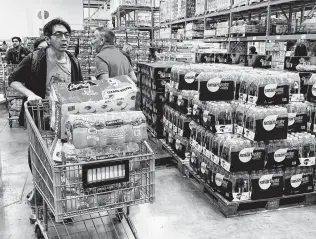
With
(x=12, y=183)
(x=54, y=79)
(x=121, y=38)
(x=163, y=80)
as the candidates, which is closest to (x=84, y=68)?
(x=121, y=38)

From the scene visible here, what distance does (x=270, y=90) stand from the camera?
3.31 meters

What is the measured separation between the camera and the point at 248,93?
3449 mm

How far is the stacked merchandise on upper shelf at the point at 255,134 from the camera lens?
331cm

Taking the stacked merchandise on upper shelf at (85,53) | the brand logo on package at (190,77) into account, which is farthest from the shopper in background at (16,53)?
the brand logo on package at (190,77)

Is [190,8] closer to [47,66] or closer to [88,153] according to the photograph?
[47,66]

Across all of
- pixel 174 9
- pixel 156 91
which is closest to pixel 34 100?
pixel 156 91

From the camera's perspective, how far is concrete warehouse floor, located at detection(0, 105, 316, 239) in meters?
3.14

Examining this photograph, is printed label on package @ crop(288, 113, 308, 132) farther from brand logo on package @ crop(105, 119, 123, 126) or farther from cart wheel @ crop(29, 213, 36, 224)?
cart wheel @ crop(29, 213, 36, 224)

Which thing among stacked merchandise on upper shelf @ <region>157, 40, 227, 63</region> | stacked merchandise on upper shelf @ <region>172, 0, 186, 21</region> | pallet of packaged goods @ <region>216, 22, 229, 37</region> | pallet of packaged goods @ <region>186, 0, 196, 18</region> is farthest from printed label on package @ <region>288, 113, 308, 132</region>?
stacked merchandise on upper shelf @ <region>172, 0, 186, 21</region>

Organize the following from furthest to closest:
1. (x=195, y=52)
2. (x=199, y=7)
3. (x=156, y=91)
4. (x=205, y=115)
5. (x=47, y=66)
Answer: (x=199, y=7)
(x=195, y=52)
(x=156, y=91)
(x=205, y=115)
(x=47, y=66)

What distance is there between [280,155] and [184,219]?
112 centimetres

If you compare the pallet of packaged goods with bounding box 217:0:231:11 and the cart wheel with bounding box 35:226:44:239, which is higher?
the pallet of packaged goods with bounding box 217:0:231:11

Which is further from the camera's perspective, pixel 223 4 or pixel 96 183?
pixel 223 4

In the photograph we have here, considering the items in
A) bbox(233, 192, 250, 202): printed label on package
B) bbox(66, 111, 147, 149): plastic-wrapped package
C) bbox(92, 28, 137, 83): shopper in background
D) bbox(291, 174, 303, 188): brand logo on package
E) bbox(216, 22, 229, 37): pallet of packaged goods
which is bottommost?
bbox(233, 192, 250, 202): printed label on package
